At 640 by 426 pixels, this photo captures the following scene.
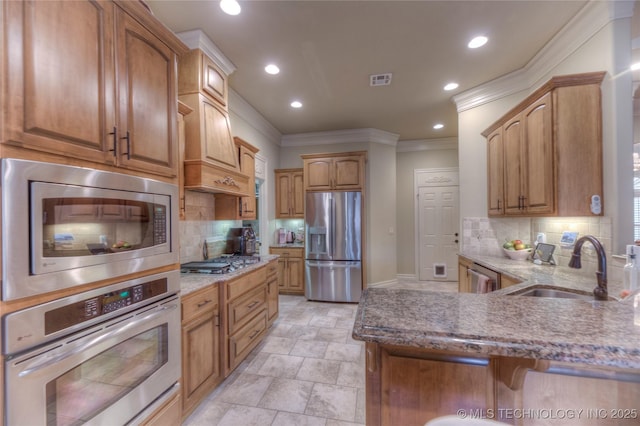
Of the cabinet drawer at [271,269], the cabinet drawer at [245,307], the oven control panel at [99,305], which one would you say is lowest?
the cabinet drawer at [245,307]

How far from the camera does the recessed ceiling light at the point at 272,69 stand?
2768 mm

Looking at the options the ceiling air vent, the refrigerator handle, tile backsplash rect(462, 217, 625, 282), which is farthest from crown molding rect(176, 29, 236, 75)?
tile backsplash rect(462, 217, 625, 282)

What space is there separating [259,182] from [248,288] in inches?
87.0

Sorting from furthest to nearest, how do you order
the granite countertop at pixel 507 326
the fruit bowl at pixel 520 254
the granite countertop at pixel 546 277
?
the fruit bowl at pixel 520 254
the granite countertop at pixel 546 277
the granite countertop at pixel 507 326

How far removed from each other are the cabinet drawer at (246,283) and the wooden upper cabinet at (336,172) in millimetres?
1977

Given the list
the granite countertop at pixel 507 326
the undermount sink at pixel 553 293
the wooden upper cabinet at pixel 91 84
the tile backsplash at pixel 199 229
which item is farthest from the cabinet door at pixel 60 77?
the undermount sink at pixel 553 293

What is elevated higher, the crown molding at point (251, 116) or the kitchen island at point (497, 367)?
the crown molding at point (251, 116)

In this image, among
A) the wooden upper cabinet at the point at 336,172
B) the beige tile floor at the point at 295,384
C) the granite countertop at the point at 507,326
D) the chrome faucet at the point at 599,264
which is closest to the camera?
the granite countertop at the point at 507,326

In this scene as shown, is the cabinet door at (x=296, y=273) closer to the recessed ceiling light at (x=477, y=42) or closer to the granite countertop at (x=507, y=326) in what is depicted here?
the granite countertop at (x=507, y=326)

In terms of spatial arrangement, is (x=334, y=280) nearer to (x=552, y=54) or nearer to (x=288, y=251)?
(x=288, y=251)

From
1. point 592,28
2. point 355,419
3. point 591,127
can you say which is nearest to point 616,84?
point 591,127

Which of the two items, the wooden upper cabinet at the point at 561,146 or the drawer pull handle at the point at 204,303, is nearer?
the drawer pull handle at the point at 204,303

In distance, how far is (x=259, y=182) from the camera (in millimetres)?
4258

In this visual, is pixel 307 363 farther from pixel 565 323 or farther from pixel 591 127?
pixel 591 127
